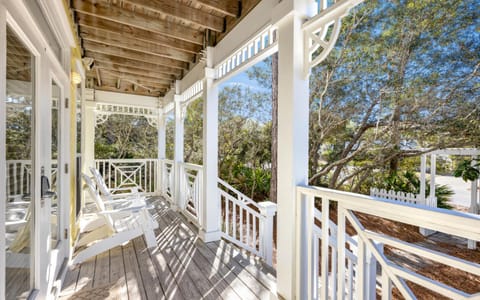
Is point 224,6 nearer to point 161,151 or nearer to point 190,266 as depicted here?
point 190,266

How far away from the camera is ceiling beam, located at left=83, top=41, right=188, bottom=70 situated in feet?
11.1

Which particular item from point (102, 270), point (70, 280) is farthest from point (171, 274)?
point (70, 280)

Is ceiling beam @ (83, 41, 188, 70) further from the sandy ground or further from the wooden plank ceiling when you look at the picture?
the sandy ground

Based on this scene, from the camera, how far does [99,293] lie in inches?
77.0

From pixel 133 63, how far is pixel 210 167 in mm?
2478

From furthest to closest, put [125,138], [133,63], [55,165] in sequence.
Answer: [125,138] < [133,63] < [55,165]

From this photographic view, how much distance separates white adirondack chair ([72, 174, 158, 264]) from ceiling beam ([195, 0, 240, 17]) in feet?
7.99

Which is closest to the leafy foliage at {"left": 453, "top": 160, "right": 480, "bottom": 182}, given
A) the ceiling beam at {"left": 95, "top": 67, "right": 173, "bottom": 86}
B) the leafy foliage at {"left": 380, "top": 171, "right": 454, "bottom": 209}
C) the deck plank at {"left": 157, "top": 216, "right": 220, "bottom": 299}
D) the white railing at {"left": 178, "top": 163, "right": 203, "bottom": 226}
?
the leafy foliage at {"left": 380, "top": 171, "right": 454, "bottom": 209}

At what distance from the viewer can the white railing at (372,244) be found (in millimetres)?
895

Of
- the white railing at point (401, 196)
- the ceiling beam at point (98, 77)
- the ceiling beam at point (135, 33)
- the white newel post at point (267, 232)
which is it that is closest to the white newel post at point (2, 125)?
the ceiling beam at point (135, 33)

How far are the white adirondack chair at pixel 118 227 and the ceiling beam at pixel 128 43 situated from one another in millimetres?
1895

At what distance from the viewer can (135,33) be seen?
3.04 meters

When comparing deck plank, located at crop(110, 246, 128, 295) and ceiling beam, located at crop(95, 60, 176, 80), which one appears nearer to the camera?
deck plank, located at crop(110, 246, 128, 295)

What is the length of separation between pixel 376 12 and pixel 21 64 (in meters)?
5.93
